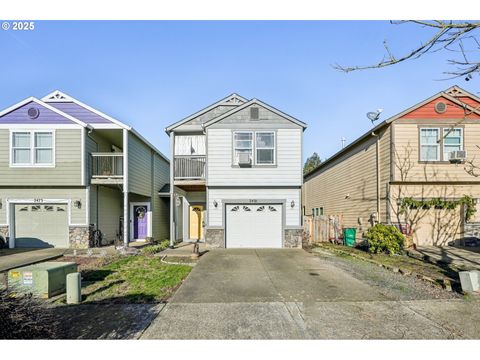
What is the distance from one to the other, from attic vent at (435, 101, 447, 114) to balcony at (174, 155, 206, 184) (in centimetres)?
1109

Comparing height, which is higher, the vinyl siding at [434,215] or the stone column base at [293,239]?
the vinyl siding at [434,215]

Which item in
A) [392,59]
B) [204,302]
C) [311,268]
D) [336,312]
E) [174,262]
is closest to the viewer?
[392,59]

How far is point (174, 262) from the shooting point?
9.73 metres

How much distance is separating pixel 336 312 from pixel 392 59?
14.8ft

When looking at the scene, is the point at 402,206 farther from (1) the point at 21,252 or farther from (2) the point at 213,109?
(1) the point at 21,252

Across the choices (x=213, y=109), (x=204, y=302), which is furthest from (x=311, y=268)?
(x=213, y=109)

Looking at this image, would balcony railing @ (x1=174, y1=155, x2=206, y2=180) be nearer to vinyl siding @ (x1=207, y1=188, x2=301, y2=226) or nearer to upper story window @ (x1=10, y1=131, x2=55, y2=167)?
vinyl siding @ (x1=207, y1=188, x2=301, y2=226)

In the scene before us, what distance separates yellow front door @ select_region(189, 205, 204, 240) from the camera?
15.4 m

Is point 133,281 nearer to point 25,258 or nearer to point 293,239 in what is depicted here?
point 25,258

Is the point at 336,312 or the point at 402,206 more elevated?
the point at 402,206

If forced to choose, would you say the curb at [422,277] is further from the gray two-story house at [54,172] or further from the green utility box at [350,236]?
the gray two-story house at [54,172]

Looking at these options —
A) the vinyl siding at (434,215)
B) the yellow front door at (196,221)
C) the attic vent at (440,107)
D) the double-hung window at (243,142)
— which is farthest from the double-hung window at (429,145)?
the yellow front door at (196,221)

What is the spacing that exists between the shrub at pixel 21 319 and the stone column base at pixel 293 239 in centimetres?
1026

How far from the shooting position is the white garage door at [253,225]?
13.0 metres
